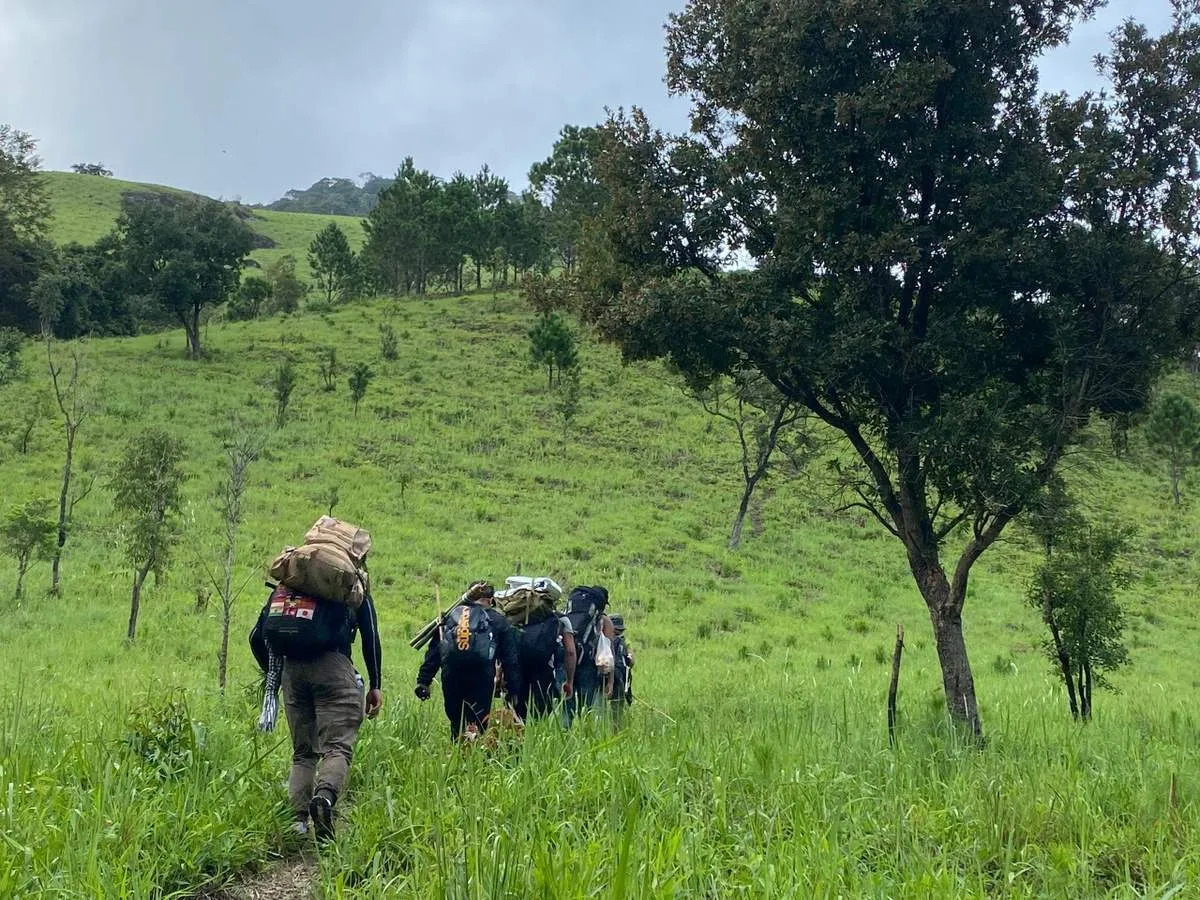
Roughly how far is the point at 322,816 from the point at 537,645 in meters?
2.86

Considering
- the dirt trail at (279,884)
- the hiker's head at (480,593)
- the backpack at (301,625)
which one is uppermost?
the backpack at (301,625)

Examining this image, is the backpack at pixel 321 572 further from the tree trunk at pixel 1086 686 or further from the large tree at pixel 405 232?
the large tree at pixel 405 232

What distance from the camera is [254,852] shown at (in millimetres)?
3725

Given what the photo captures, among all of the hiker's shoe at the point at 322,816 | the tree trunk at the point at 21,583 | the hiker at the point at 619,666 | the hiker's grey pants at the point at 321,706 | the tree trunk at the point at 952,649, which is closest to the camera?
the hiker's shoe at the point at 322,816

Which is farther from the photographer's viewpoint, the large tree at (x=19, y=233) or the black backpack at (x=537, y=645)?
the large tree at (x=19, y=233)

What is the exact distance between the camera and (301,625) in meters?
4.52

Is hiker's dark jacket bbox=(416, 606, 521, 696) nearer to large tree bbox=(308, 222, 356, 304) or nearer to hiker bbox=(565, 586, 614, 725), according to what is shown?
hiker bbox=(565, 586, 614, 725)

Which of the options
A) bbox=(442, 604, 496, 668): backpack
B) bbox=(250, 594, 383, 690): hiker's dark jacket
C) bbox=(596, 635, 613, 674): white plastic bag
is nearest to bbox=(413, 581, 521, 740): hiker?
bbox=(442, 604, 496, 668): backpack

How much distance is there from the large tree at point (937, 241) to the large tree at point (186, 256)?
35.9 meters

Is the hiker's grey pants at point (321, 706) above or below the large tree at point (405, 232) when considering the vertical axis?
below

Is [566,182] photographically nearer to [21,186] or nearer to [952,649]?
[21,186]

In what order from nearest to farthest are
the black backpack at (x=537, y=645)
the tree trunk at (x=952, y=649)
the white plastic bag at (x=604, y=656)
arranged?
the black backpack at (x=537, y=645)
the white plastic bag at (x=604, y=656)
the tree trunk at (x=952, y=649)

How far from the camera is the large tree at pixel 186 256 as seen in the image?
1526 inches

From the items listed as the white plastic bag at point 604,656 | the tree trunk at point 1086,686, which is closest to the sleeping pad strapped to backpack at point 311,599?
the white plastic bag at point 604,656
